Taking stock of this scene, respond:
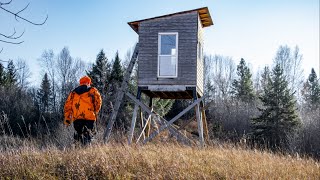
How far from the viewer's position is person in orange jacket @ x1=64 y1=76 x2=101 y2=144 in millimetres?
9203

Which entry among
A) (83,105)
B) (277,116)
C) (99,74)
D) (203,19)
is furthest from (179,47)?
(99,74)

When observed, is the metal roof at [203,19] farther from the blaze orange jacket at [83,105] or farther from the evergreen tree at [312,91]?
the evergreen tree at [312,91]

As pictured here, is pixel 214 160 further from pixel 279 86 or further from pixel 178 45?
pixel 279 86

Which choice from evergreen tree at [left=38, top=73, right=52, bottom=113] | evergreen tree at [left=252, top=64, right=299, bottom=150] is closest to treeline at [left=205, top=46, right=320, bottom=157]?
evergreen tree at [left=252, top=64, right=299, bottom=150]

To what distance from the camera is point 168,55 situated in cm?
1441

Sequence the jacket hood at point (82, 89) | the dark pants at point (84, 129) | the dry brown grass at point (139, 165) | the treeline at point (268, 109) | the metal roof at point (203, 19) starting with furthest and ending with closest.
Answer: the treeline at point (268, 109) → the metal roof at point (203, 19) → the jacket hood at point (82, 89) → the dark pants at point (84, 129) → the dry brown grass at point (139, 165)

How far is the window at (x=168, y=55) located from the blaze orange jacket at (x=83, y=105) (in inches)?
210

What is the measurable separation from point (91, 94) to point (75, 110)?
53 centimetres

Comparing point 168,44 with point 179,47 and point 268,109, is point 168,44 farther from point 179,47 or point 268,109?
point 268,109

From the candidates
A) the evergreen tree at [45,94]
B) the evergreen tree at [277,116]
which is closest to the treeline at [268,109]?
the evergreen tree at [277,116]

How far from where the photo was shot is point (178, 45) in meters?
14.3

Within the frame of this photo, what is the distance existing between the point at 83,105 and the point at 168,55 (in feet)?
19.3

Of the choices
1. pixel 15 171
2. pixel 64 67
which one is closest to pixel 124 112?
pixel 15 171

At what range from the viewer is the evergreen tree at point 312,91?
46.6m
